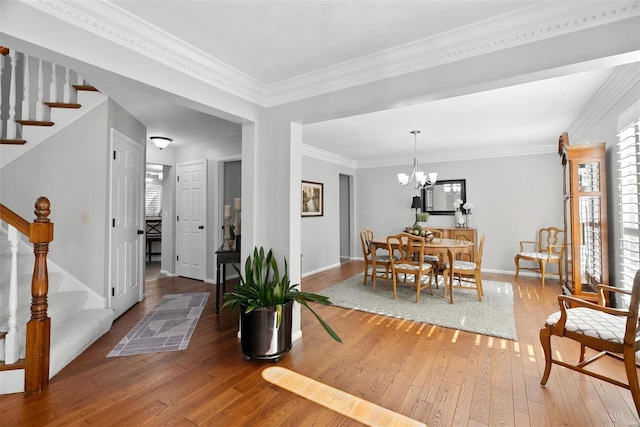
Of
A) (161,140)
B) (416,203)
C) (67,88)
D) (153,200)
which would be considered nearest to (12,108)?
(67,88)

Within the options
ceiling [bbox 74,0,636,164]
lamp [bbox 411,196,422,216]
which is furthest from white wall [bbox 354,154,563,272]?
ceiling [bbox 74,0,636,164]

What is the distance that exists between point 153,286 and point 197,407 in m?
3.59

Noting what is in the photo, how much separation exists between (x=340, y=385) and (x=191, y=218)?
13.7 feet

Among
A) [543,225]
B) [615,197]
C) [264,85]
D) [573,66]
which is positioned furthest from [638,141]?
[543,225]

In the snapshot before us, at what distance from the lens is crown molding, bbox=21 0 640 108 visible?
1.77 meters

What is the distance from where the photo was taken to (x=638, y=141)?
255 cm

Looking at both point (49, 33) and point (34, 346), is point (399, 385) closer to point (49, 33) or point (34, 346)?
point (34, 346)

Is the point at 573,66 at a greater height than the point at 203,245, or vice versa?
the point at 573,66

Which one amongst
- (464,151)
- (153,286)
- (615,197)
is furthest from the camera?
(464,151)

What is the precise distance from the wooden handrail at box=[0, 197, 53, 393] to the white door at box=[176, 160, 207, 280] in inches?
120

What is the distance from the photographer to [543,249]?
5531mm

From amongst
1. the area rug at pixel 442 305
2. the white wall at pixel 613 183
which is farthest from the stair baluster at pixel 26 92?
the white wall at pixel 613 183

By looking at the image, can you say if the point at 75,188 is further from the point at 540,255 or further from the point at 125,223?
the point at 540,255

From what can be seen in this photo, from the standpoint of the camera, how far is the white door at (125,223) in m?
3.49
